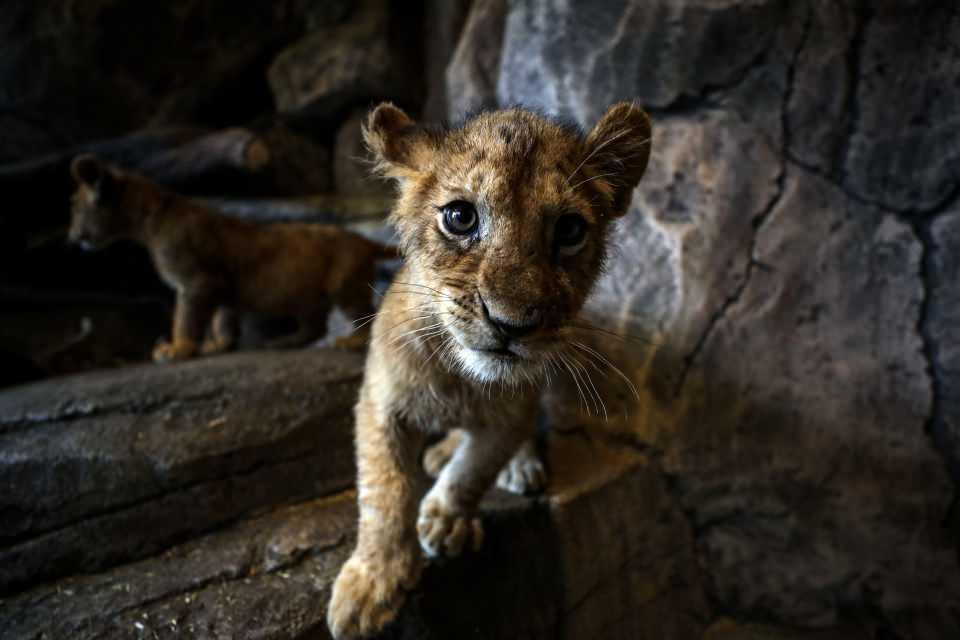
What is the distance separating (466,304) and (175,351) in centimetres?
275

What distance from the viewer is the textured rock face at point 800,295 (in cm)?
281

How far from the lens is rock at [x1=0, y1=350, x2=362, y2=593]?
2373mm

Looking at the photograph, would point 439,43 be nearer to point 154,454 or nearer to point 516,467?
point 516,467

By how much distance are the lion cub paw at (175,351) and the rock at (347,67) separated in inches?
121

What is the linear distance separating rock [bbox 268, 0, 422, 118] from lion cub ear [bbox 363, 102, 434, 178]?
385 cm

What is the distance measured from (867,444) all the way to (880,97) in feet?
5.51

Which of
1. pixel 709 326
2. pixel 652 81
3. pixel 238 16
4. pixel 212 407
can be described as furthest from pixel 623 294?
pixel 238 16

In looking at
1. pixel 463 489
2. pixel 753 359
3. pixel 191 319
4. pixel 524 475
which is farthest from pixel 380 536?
pixel 191 319

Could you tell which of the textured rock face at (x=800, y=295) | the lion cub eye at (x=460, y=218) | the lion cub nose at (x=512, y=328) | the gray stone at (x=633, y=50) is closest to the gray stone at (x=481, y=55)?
the gray stone at (x=633, y=50)

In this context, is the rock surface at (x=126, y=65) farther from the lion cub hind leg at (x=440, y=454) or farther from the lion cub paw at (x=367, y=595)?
the lion cub paw at (x=367, y=595)

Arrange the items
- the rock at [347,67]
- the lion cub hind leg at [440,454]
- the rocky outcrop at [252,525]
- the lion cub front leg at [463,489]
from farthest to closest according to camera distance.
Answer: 1. the rock at [347,67]
2. the lion cub hind leg at [440,454]
3. the lion cub front leg at [463,489]
4. the rocky outcrop at [252,525]

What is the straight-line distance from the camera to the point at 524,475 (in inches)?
111

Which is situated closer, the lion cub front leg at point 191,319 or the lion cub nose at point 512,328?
the lion cub nose at point 512,328

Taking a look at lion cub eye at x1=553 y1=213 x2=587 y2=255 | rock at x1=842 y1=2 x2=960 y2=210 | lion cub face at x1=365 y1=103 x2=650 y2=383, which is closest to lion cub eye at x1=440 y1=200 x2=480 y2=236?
lion cub face at x1=365 y1=103 x2=650 y2=383
